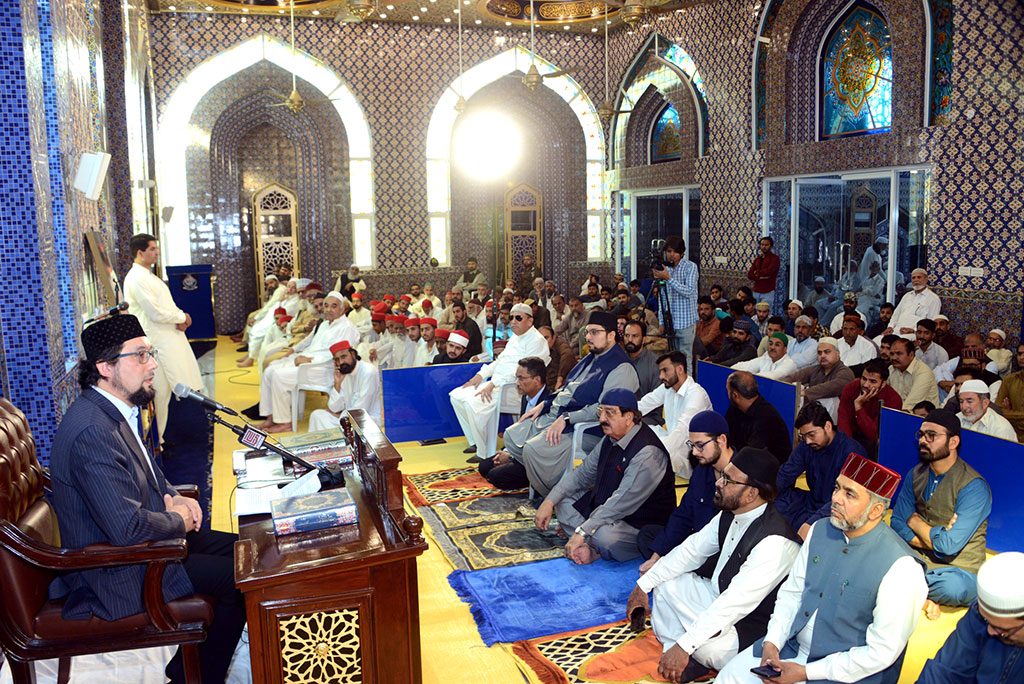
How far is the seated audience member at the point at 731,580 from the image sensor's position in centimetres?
304

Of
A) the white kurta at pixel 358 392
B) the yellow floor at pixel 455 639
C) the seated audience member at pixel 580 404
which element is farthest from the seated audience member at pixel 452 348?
the yellow floor at pixel 455 639

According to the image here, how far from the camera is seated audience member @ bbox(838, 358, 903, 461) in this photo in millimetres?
5441

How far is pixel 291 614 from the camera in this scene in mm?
2352

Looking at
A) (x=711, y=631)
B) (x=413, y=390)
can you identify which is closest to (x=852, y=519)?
(x=711, y=631)

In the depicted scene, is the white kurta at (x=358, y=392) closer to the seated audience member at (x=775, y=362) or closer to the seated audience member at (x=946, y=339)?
the seated audience member at (x=775, y=362)

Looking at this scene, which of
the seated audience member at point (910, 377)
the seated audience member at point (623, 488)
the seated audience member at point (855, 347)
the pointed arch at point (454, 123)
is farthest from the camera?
the pointed arch at point (454, 123)

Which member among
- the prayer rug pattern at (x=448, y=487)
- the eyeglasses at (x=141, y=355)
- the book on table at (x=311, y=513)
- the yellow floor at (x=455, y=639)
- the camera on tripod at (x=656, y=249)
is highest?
the camera on tripod at (x=656, y=249)

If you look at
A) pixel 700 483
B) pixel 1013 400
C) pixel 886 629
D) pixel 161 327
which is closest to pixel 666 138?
pixel 1013 400

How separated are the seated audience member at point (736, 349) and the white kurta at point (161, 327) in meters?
Result: 4.70

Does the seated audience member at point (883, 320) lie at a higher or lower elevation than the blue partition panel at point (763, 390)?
higher

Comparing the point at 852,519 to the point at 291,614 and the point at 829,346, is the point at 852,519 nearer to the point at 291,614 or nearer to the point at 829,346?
the point at 291,614

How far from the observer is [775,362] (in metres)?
6.89

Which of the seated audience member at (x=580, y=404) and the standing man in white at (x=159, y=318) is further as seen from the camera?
the standing man in white at (x=159, y=318)

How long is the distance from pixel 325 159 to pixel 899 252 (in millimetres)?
9045
